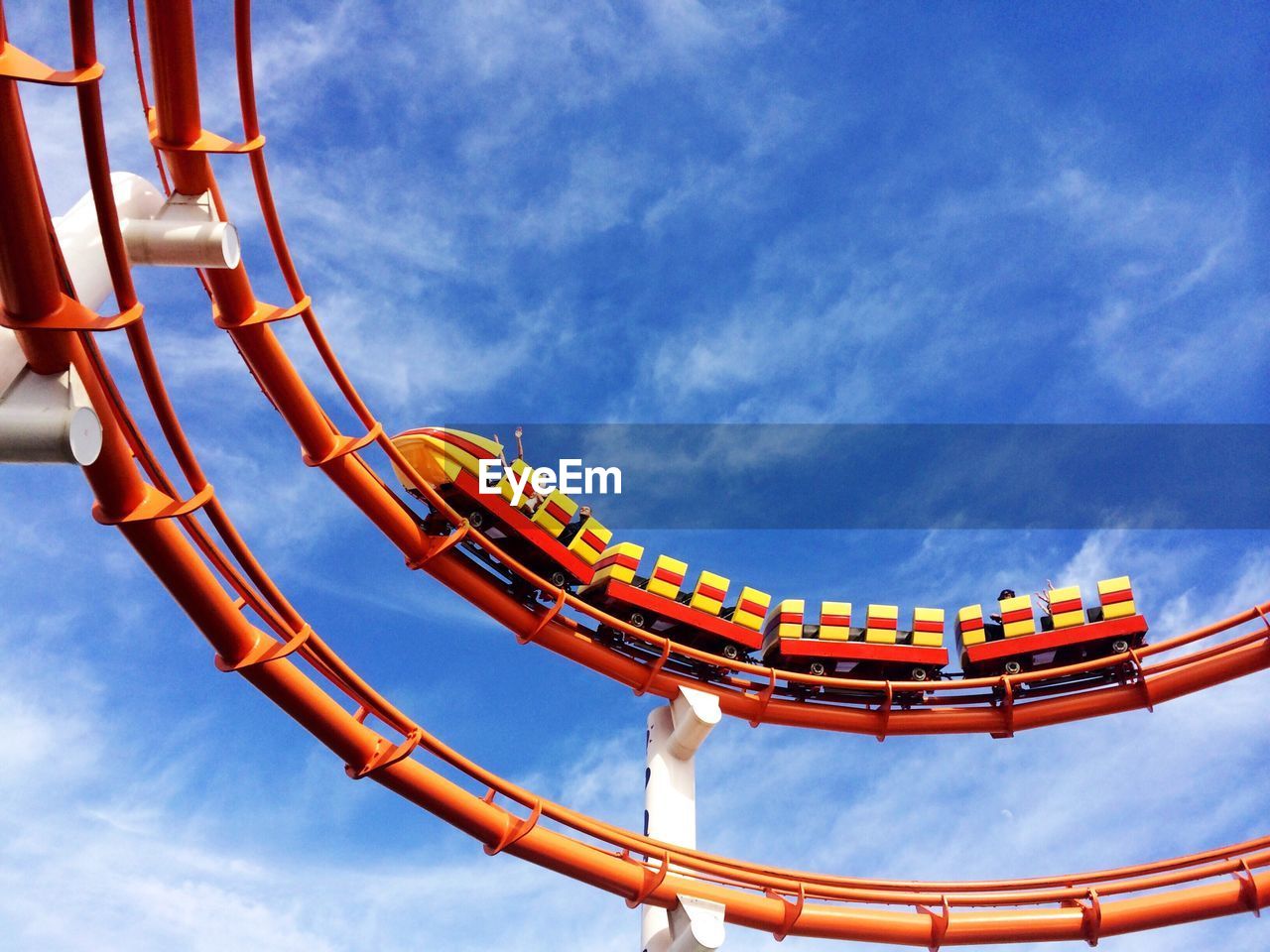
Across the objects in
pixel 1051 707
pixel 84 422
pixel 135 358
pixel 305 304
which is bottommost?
pixel 84 422

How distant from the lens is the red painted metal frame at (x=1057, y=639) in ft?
34.6

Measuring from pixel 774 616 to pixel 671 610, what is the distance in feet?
A: 4.35

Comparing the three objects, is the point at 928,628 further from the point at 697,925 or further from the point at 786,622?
the point at 697,925

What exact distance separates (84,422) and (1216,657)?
30.3 feet

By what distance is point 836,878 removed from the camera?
8.69m

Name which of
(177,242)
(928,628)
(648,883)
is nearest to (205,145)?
(177,242)

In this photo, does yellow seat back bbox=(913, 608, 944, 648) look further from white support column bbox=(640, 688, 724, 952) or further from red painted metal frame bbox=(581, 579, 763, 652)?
white support column bbox=(640, 688, 724, 952)

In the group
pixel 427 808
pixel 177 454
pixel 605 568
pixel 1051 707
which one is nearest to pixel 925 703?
pixel 1051 707

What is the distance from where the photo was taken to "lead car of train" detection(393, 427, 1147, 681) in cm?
953

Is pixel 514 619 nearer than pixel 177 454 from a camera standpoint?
No

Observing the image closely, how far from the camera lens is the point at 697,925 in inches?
326

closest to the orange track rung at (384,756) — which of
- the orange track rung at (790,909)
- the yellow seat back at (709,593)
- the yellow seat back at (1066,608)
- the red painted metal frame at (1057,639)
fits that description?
the orange track rung at (790,909)

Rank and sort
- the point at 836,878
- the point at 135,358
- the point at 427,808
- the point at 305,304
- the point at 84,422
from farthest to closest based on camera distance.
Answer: the point at 836,878 < the point at 427,808 < the point at 305,304 < the point at 135,358 < the point at 84,422

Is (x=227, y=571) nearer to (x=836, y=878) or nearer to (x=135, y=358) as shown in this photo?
(x=135, y=358)
